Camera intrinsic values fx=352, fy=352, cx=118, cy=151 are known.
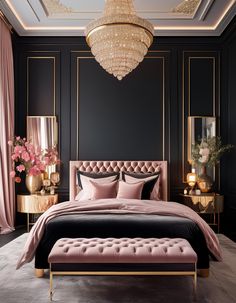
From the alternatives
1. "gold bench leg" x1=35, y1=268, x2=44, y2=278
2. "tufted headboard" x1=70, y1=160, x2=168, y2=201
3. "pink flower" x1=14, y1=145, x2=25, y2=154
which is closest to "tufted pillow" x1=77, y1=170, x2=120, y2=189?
"tufted headboard" x1=70, y1=160, x2=168, y2=201

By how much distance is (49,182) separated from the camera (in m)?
6.02

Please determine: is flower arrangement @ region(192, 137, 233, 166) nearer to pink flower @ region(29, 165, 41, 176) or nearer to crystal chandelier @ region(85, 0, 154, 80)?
crystal chandelier @ region(85, 0, 154, 80)

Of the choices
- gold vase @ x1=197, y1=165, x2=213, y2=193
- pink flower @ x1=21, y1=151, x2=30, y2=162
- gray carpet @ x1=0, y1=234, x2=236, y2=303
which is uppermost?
pink flower @ x1=21, y1=151, x2=30, y2=162

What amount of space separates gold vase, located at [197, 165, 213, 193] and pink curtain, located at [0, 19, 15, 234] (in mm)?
3168

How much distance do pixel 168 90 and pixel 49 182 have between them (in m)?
2.66

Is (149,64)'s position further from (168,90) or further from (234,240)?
(234,240)

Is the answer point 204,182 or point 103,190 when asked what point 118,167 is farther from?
point 204,182

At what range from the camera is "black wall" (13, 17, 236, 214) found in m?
6.30

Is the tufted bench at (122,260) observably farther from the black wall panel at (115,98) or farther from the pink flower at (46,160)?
the black wall panel at (115,98)

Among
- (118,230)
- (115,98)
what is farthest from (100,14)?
(118,230)

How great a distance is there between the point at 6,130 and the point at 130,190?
7.61ft

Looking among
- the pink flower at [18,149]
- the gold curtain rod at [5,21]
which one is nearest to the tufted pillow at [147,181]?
the pink flower at [18,149]


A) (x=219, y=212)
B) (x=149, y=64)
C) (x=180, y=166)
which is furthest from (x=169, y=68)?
(x=219, y=212)

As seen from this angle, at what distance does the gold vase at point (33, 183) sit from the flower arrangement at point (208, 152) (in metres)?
2.67
